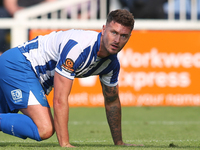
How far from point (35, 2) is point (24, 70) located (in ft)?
28.3

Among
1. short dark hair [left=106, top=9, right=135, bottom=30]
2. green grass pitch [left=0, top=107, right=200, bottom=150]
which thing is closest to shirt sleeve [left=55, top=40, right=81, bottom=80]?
short dark hair [left=106, top=9, right=135, bottom=30]

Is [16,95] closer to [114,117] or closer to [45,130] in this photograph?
[45,130]

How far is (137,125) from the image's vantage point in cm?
775

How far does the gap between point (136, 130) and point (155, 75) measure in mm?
4115

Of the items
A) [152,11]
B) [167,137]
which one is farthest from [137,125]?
[152,11]

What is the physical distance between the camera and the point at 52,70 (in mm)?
4602

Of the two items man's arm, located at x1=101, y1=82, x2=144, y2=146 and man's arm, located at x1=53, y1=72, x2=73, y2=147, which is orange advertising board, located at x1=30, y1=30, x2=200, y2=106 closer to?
man's arm, located at x1=101, y1=82, x2=144, y2=146

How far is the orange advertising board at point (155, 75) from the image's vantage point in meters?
10.9

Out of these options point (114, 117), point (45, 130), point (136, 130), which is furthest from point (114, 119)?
point (136, 130)

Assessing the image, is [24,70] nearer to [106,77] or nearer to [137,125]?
[106,77]

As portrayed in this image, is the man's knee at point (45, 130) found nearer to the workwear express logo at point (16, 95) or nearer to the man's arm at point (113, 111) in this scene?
the workwear express logo at point (16, 95)

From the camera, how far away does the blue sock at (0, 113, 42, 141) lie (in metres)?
4.45

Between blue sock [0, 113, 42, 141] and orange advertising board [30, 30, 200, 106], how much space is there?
634 cm

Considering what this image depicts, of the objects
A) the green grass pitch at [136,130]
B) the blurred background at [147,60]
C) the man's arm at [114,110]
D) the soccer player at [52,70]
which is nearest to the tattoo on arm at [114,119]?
the man's arm at [114,110]
